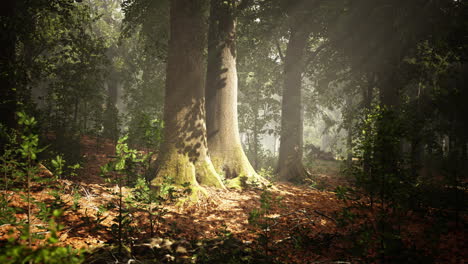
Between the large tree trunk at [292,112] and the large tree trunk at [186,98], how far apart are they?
556 cm

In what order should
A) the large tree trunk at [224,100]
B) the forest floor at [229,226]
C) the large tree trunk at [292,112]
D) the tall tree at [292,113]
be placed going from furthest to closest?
the large tree trunk at [292,112] → the tall tree at [292,113] → the large tree trunk at [224,100] → the forest floor at [229,226]

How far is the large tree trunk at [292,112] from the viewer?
11.3 m

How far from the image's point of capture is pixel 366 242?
9.67 ft

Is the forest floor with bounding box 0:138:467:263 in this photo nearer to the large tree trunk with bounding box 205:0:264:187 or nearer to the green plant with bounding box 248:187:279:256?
the green plant with bounding box 248:187:279:256

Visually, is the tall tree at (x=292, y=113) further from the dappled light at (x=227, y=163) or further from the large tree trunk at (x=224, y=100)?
the large tree trunk at (x=224, y=100)

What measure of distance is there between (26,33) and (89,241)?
6.02 m

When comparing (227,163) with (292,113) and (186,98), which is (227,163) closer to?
(186,98)

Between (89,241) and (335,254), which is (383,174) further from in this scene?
(89,241)

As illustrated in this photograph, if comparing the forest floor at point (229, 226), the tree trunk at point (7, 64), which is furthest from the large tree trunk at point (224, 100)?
the tree trunk at point (7, 64)

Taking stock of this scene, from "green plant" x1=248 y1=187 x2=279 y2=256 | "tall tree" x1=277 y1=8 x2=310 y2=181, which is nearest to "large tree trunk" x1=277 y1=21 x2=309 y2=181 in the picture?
"tall tree" x1=277 y1=8 x2=310 y2=181

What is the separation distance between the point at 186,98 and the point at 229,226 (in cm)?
349

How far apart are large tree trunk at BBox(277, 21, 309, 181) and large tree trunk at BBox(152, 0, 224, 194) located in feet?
18.2

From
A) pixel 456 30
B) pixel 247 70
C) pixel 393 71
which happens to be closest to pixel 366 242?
pixel 456 30

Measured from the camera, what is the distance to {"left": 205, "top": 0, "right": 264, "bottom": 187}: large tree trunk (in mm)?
7691
